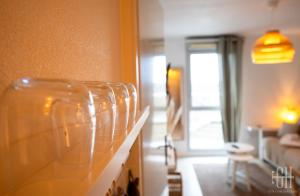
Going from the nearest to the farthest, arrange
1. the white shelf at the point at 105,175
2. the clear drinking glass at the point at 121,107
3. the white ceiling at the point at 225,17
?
the white shelf at the point at 105,175 < the clear drinking glass at the point at 121,107 < the white ceiling at the point at 225,17

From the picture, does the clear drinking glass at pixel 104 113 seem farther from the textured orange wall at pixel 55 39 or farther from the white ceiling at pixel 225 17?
the white ceiling at pixel 225 17

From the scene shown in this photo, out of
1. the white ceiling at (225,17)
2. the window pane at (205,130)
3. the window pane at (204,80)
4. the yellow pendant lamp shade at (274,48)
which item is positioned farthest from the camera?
the window pane at (205,130)

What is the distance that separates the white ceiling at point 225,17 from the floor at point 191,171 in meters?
2.51

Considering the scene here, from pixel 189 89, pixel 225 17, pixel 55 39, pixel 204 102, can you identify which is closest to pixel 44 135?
pixel 55 39

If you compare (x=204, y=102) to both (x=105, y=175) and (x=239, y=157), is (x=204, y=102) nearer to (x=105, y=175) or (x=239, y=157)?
(x=239, y=157)

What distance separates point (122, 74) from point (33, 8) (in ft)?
2.76

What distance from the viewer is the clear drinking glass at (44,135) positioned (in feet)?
1.19

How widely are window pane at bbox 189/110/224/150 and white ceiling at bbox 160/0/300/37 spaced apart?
5.61 feet

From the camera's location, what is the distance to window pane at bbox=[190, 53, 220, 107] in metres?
5.37

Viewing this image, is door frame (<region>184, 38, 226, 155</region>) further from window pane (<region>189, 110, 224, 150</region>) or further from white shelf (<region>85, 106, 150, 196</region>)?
white shelf (<region>85, 106, 150, 196</region>)

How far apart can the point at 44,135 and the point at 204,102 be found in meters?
5.23

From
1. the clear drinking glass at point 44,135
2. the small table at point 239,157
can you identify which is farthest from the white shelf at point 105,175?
the small table at point 239,157

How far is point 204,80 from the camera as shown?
17.8 ft

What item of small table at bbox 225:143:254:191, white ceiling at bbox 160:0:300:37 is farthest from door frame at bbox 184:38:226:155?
small table at bbox 225:143:254:191
